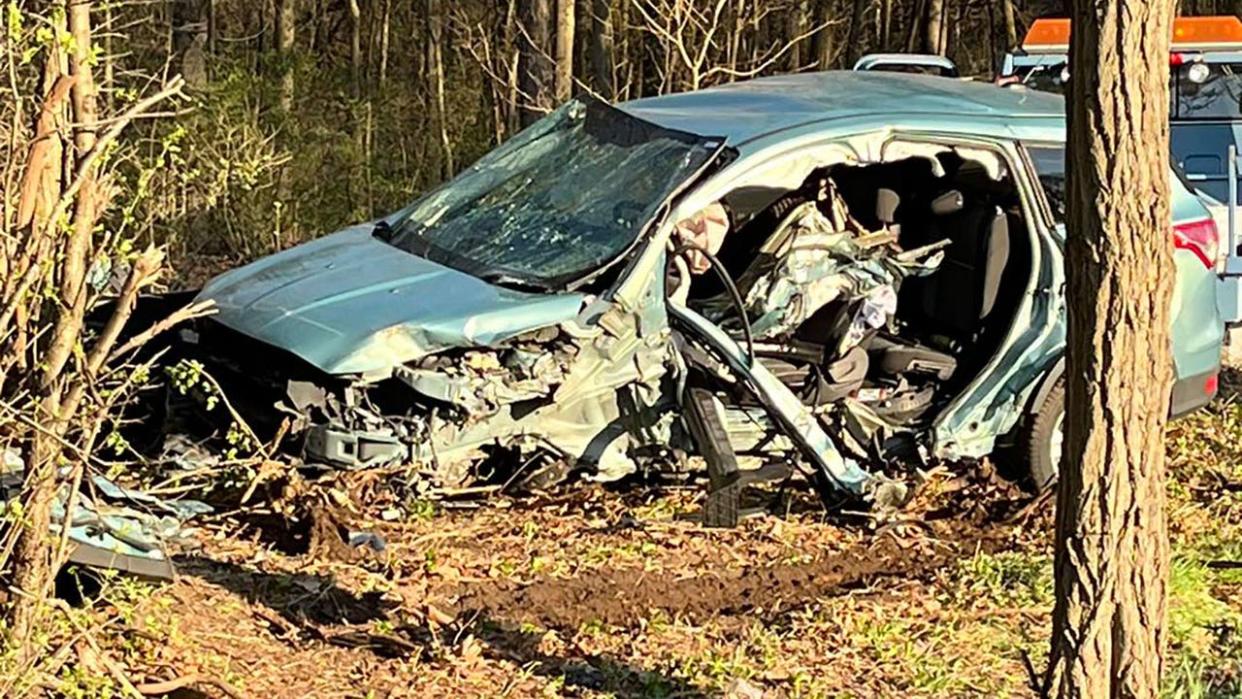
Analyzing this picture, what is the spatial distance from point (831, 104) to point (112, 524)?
12.1 ft

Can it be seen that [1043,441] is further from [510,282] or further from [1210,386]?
[510,282]

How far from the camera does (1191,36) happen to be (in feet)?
38.8

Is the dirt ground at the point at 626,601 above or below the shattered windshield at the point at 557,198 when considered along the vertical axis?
below

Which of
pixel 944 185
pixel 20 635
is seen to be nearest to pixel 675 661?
pixel 20 635

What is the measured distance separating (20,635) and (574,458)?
2.64 meters

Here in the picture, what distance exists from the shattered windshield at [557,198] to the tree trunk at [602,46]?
763 cm

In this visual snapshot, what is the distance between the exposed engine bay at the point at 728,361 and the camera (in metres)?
5.86

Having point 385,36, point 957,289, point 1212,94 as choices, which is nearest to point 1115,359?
point 957,289

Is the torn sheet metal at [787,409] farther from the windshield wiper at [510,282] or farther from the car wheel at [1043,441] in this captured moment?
the car wheel at [1043,441]

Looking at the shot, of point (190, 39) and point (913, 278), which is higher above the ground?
point (190, 39)

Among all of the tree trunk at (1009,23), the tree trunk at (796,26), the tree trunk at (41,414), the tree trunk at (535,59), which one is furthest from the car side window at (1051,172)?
the tree trunk at (1009,23)

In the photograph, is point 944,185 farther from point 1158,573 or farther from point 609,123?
point 1158,573

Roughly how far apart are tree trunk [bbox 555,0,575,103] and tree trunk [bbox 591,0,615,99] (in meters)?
1.57

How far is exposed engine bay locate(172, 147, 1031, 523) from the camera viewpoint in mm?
5859
